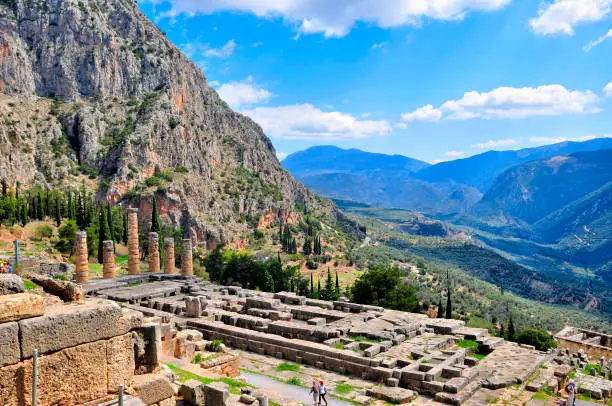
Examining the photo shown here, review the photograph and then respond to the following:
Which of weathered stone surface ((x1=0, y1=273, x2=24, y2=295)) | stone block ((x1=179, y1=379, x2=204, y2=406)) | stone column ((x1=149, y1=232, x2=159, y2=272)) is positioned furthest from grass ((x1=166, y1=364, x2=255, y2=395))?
stone column ((x1=149, y1=232, x2=159, y2=272))

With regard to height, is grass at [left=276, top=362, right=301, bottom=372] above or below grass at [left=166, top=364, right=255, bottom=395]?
below

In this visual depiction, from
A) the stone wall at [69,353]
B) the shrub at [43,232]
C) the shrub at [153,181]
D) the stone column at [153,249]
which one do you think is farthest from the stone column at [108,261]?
the shrub at [153,181]

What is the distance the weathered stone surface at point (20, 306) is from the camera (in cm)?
594

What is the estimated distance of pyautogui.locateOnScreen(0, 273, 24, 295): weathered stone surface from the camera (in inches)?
252

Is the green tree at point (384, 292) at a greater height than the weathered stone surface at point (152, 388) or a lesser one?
lesser

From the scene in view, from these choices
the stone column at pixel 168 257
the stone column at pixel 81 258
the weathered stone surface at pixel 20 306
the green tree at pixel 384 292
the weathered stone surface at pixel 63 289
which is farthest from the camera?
the stone column at pixel 168 257

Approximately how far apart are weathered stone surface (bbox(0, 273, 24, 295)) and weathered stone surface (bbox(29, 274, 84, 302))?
99 centimetres

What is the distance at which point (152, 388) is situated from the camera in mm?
7473

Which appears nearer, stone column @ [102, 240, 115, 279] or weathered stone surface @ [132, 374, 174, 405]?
weathered stone surface @ [132, 374, 174, 405]

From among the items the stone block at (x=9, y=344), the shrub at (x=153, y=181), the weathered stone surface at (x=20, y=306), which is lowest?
the stone block at (x=9, y=344)

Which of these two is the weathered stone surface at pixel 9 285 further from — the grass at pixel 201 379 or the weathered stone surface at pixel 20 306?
the grass at pixel 201 379

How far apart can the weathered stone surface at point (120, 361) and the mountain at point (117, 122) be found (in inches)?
2617

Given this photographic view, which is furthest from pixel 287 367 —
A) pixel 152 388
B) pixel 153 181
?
A: pixel 153 181

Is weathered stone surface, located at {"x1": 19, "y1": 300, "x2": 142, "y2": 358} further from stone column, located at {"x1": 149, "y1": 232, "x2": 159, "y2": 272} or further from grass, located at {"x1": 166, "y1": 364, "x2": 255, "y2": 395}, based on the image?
stone column, located at {"x1": 149, "y1": 232, "x2": 159, "y2": 272}
